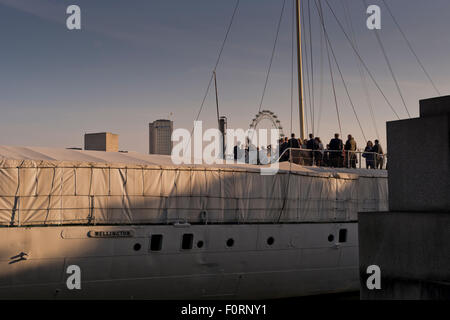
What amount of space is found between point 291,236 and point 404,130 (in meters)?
12.0

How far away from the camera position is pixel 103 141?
2548 cm

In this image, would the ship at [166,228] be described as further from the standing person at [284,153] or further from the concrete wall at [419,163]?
the concrete wall at [419,163]

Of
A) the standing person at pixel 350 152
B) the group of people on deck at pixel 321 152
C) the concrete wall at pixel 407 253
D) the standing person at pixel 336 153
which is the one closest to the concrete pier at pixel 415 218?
the concrete wall at pixel 407 253

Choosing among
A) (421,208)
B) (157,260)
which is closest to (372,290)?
(421,208)

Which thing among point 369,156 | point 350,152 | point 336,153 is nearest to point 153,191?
point 336,153

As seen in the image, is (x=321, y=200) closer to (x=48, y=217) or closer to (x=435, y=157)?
(x=48, y=217)

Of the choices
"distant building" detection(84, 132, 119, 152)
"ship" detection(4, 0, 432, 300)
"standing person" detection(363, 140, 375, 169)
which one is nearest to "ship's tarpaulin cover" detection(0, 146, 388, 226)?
"ship" detection(4, 0, 432, 300)

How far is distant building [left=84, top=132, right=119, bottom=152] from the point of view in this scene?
83.3 feet

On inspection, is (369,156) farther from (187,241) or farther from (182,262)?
(182,262)

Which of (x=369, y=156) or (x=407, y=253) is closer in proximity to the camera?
(x=407, y=253)

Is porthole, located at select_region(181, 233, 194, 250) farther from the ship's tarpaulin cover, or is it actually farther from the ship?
the ship's tarpaulin cover

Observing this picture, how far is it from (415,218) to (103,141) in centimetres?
A: 1972

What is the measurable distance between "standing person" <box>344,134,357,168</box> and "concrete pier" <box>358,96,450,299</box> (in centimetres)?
1654

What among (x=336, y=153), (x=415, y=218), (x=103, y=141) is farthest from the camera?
(x=103, y=141)
